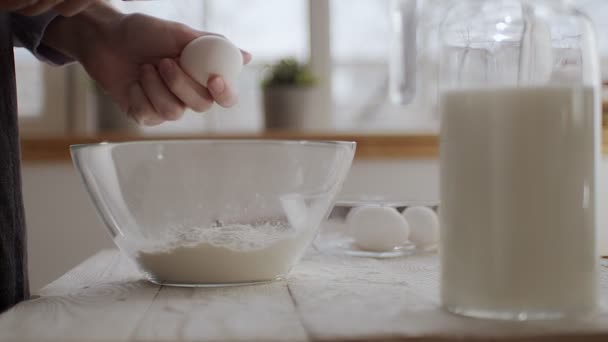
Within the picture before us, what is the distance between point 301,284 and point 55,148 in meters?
1.50

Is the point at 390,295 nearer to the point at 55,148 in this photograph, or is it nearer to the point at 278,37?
the point at 55,148

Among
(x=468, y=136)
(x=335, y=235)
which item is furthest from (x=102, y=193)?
(x=335, y=235)

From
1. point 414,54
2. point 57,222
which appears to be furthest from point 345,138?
point 57,222

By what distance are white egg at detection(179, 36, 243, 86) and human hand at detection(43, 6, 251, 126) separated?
0.03m

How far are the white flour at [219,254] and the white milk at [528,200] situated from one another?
22cm

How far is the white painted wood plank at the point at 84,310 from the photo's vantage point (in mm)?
494

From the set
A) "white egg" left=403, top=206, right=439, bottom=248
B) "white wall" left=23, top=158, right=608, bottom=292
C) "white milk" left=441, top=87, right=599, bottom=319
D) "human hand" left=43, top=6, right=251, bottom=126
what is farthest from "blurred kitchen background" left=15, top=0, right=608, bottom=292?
"white milk" left=441, top=87, right=599, bottom=319

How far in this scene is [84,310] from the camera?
57cm

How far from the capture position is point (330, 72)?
2348mm

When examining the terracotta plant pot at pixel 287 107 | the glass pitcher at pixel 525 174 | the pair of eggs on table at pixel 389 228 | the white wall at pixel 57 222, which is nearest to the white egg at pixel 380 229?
the pair of eggs on table at pixel 389 228

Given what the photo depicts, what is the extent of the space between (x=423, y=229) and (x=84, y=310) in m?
0.54

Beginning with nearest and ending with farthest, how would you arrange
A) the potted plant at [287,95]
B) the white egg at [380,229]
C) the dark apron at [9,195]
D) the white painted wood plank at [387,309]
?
the white painted wood plank at [387,309]
the dark apron at [9,195]
the white egg at [380,229]
the potted plant at [287,95]

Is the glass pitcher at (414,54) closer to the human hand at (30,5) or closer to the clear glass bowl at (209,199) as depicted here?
the clear glass bowl at (209,199)

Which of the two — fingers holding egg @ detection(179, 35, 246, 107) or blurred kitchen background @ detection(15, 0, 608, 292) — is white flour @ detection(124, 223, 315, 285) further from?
blurred kitchen background @ detection(15, 0, 608, 292)
